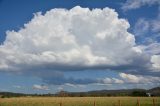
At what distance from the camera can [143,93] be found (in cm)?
13588

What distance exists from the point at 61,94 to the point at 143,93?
1507 inches

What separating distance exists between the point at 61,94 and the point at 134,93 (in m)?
35.0

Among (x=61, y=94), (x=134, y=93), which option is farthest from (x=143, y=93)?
(x=61, y=94)

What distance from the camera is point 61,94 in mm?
112062

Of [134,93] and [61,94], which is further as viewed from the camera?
[134,93]

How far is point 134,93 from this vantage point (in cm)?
13500

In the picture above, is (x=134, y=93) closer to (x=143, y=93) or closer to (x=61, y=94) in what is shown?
(x=143, y=93)

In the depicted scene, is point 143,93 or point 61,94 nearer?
point 61,94

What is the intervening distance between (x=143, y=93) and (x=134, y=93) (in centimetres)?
366
